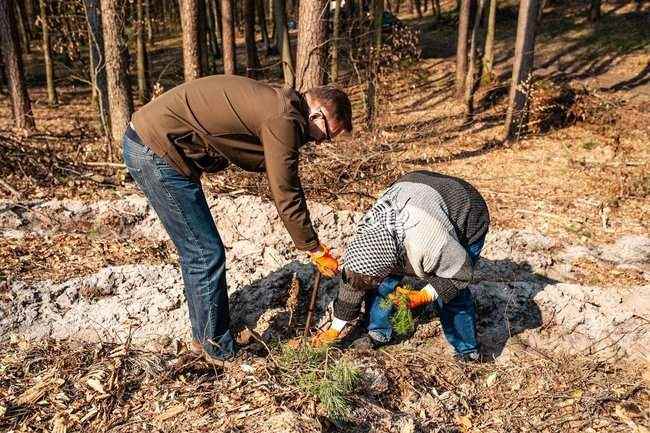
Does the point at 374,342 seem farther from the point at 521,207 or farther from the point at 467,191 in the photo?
the point at 521,207

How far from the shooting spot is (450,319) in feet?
10.8

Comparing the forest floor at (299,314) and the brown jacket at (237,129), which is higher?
the brown jacket at (237,129)

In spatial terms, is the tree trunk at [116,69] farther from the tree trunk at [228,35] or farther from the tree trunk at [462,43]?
the tree trunk at [462,43]

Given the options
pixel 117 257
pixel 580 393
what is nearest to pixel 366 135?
pixel 117 257

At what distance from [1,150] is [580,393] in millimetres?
5542

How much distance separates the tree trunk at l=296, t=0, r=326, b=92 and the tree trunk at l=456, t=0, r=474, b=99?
4117 millimetres

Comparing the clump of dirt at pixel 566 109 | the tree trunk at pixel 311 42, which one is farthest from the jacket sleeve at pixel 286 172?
the clump of dirt at pixel 566 109

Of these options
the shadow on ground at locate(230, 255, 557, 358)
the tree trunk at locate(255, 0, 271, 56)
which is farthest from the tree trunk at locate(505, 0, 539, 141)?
the tree trunk at locate(255, 0, 271, 56)

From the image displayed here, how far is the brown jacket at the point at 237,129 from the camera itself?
2447 mm

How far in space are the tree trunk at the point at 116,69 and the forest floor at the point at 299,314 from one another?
0.67m

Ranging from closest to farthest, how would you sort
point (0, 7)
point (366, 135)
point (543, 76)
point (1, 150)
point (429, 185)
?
point (429, 185)
point (1, 150)
point (366, 135)
point (0, 7)
point (543, 76)

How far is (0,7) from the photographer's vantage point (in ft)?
27.0

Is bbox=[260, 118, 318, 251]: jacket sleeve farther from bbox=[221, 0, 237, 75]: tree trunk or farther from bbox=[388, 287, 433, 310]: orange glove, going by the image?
bbox=[221, 0, 237, 75]: tree trunk

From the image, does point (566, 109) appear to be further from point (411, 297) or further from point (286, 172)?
point (286, 172)
